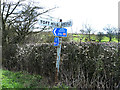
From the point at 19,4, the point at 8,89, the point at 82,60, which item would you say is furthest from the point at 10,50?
the point at 82,60

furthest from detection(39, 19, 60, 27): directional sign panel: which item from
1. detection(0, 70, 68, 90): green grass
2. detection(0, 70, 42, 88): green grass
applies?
detection(0, 70, 42, 88): green grass

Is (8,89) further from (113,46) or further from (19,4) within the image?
(19,4)

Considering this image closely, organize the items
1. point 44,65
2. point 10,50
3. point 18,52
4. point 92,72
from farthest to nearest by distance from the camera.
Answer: point 10,50
point 18,52
point 44,65
point 92,72

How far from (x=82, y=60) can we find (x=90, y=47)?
1.67 ft

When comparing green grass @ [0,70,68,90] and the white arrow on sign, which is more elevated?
the white arrow on sign

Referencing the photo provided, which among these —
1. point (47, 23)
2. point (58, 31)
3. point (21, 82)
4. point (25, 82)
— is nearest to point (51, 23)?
point (47, 23)

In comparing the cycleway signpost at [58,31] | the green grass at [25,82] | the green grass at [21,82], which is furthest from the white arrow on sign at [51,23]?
the green grass at [21,82]

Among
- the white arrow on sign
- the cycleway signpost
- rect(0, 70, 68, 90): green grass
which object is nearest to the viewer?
the cycleway signpost

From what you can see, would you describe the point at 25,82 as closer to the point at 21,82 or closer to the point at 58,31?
the point at 21,82

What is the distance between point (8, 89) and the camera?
13.7 feet

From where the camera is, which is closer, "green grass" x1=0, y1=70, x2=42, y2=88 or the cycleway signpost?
the cycleway signpost

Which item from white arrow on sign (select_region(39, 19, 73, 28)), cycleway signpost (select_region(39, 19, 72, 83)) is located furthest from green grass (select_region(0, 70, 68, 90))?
white arrow on sign (select_region(39, 19, 73, 28))

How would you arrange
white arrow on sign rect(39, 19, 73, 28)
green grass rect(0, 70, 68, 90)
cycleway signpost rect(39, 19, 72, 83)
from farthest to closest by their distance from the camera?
green grass rect(0, 70, 68, 90) → white arrow on sign rect(39, 19, 73, 28) → cycleway signpost rect(39, 19, 72, 83)

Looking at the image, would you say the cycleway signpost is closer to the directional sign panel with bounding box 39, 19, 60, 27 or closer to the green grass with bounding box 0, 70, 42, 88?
the directional sign panel with bounding box 39, 19, 60, 27
